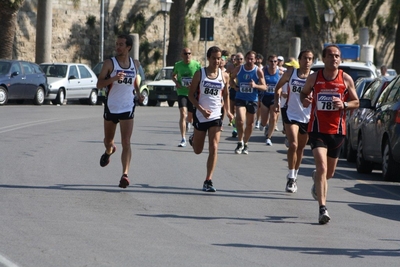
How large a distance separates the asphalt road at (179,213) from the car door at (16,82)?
13273 millimetres

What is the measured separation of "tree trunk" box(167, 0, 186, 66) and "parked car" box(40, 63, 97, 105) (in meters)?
5.65

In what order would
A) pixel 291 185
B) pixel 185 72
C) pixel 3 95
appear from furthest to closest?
pixel 3 95
pixel 185 72
pixel 291 185

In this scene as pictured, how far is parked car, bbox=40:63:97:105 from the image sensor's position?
113 feet

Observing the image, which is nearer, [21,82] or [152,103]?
[21,82]

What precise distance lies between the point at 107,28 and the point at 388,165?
35.8 metres

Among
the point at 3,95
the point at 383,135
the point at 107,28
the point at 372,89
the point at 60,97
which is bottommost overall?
the point at 60,97

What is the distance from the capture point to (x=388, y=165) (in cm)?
1429

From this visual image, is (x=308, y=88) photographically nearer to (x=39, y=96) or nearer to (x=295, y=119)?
(x=295, y=119)

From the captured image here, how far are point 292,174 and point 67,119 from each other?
14287mm

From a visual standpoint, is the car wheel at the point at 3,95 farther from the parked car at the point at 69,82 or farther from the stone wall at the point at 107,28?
the stone wall at the point at 107,28

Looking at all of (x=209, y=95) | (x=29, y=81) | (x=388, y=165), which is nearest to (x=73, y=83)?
(x=29, y=81)

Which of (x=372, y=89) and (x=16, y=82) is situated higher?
(x=372, y=89)

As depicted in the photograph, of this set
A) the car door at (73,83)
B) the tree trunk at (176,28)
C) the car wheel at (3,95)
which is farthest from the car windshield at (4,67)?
the tree trunk at (176,28)

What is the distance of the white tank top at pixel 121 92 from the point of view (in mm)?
12102
